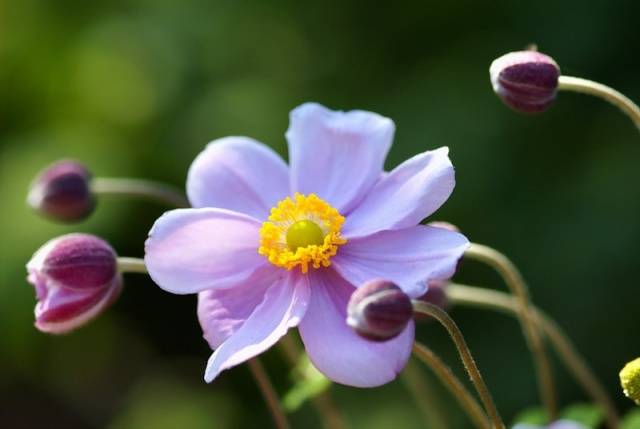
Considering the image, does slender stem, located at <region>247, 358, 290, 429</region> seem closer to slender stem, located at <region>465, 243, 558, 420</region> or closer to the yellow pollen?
the yellow pollen

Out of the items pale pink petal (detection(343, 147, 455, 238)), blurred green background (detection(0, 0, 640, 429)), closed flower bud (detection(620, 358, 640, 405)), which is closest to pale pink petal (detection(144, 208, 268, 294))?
pale pink petal (detection(343, 147, 455, 238))

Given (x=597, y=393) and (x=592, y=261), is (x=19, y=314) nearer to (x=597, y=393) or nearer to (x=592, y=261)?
(x=592, y=261)

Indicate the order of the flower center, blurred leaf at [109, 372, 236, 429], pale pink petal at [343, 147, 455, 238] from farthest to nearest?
1. blurred leaf at [109, 372, 236, 429]
2. the flower center
3. pale pink petal at [343, 147, 455, 238]

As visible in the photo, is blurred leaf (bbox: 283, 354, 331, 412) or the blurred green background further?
the blurred green background

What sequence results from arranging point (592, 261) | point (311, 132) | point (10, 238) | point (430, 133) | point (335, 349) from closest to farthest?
1. point (335, 349)
2. point (311, 132)
3. point (592, 261)
4. point (430, 133)
5. point (10, 238)

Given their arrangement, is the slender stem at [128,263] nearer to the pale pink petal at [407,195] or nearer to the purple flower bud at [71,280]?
the purple flower bud at [71,280]

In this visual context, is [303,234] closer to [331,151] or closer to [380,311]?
[331,151]

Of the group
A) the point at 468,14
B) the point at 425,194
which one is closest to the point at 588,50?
the point at 468,14
